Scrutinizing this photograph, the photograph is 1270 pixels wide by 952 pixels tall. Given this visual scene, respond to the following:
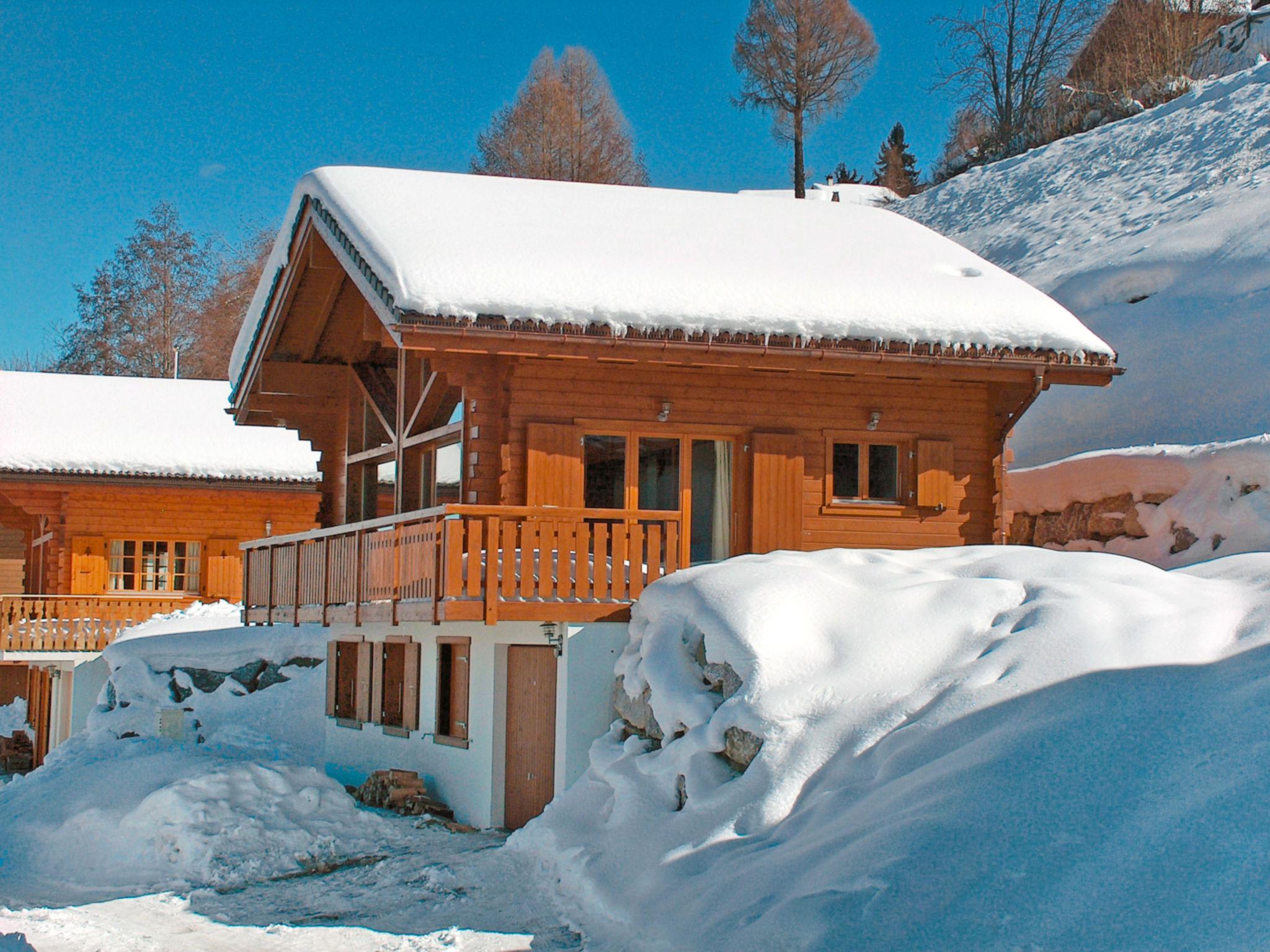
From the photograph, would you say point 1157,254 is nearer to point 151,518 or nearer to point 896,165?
point 151,518

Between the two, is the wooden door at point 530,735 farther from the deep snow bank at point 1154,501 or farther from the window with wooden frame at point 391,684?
the deep snow bank at point 1154,501

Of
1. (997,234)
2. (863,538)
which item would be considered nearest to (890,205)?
(997,234)

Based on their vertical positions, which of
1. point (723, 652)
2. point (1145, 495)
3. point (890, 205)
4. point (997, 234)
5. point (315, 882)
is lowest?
point (315, 882)

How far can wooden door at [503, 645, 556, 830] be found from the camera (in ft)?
44.7

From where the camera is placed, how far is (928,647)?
10.3 metres

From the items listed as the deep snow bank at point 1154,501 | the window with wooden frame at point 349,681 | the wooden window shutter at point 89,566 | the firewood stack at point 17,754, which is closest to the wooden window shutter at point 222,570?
the wooden window shutter at point 89,566

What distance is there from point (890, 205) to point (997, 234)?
11202mm

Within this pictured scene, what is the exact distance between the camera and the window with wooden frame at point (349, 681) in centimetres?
1739

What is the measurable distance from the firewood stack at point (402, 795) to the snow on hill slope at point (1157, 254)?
11.2 meters

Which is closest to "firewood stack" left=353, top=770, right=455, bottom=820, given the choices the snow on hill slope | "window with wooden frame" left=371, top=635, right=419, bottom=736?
"window with wooden frame" left=371, top=635, right=419, bottom=736

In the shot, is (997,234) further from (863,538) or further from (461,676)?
(461,676)

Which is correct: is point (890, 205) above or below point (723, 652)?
above

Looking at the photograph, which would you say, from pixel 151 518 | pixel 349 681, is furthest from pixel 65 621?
pixel 349 681

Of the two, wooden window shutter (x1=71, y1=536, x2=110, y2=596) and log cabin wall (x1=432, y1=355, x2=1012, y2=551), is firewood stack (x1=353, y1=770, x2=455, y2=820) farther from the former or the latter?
wooden window shutter (x1=71, y1=536, x2=110, y2=596)
